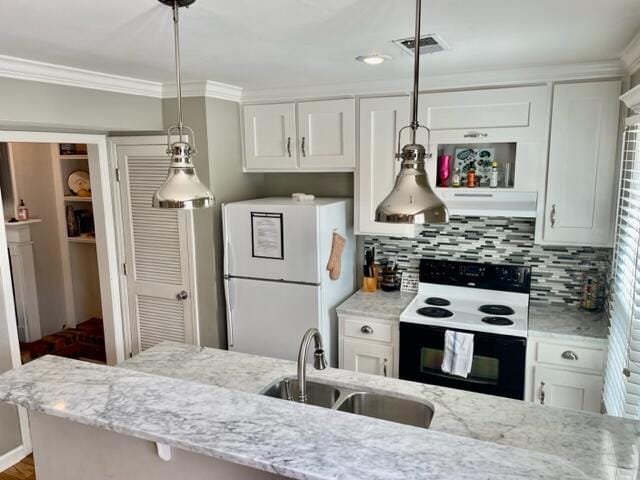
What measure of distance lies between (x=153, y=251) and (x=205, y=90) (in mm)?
1192

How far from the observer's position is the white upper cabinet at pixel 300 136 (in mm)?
3170

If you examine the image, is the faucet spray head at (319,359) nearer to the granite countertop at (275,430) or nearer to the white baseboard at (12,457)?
the granite countertop at (275,430)

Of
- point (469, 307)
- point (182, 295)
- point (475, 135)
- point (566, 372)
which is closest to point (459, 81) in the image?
point (475, 135)

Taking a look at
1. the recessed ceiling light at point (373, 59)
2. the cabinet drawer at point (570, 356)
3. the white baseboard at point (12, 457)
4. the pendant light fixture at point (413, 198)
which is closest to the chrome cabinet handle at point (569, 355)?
the cabinet drawer at point (570, 356)

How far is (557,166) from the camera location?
2.71 m

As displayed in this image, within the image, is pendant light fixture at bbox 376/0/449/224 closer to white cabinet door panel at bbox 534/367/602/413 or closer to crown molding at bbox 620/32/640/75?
crown molding at bbox 620/32/640/75

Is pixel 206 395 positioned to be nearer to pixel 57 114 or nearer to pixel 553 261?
pixel 57 114

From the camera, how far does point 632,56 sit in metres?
2.21

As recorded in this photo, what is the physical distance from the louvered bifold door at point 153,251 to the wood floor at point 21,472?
1.05 m

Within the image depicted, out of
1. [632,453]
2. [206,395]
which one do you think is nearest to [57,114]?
[206,395]

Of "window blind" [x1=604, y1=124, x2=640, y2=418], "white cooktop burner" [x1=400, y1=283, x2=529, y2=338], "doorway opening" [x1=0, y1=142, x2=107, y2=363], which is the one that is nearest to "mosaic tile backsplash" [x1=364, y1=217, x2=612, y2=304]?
"white cooktop burner" [x1=400, y1=283, x2=529, y2=338]

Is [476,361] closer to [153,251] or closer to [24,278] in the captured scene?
[153,251]

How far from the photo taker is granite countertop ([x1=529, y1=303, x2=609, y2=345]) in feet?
8.46

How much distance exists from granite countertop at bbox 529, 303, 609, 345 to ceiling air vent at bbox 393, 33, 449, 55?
61.2 inches
